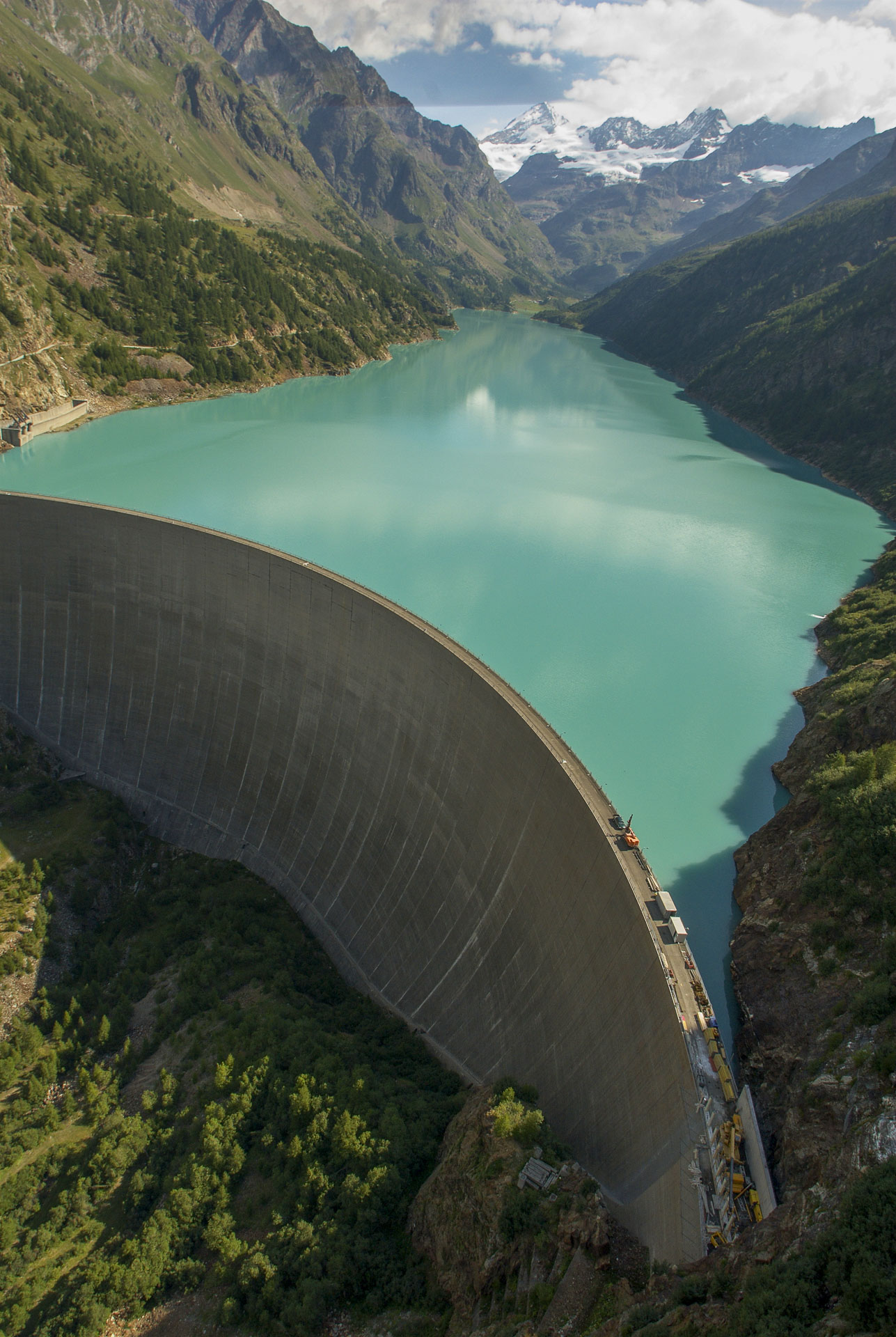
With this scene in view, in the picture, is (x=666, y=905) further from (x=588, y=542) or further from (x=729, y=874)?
(x=588, y=542)

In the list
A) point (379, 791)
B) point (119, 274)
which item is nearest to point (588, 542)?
point (379, 791)

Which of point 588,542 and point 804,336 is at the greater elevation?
point 804,336

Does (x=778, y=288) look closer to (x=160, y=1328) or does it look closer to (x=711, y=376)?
(x=711, y=376)

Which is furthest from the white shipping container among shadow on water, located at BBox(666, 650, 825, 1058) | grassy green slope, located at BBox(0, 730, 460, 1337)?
shadow on water, located at BBox(666, 650, 825, 1058)

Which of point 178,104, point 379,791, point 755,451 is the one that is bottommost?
point 379,791

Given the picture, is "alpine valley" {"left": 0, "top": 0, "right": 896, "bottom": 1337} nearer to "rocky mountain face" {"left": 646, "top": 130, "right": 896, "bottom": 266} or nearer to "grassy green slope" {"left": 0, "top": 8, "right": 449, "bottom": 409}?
"grassy green slope" {"left": 0, "top": 8, "right": 449, "bottom": 409}

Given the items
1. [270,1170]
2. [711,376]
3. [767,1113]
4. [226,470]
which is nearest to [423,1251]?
[270,1170]
